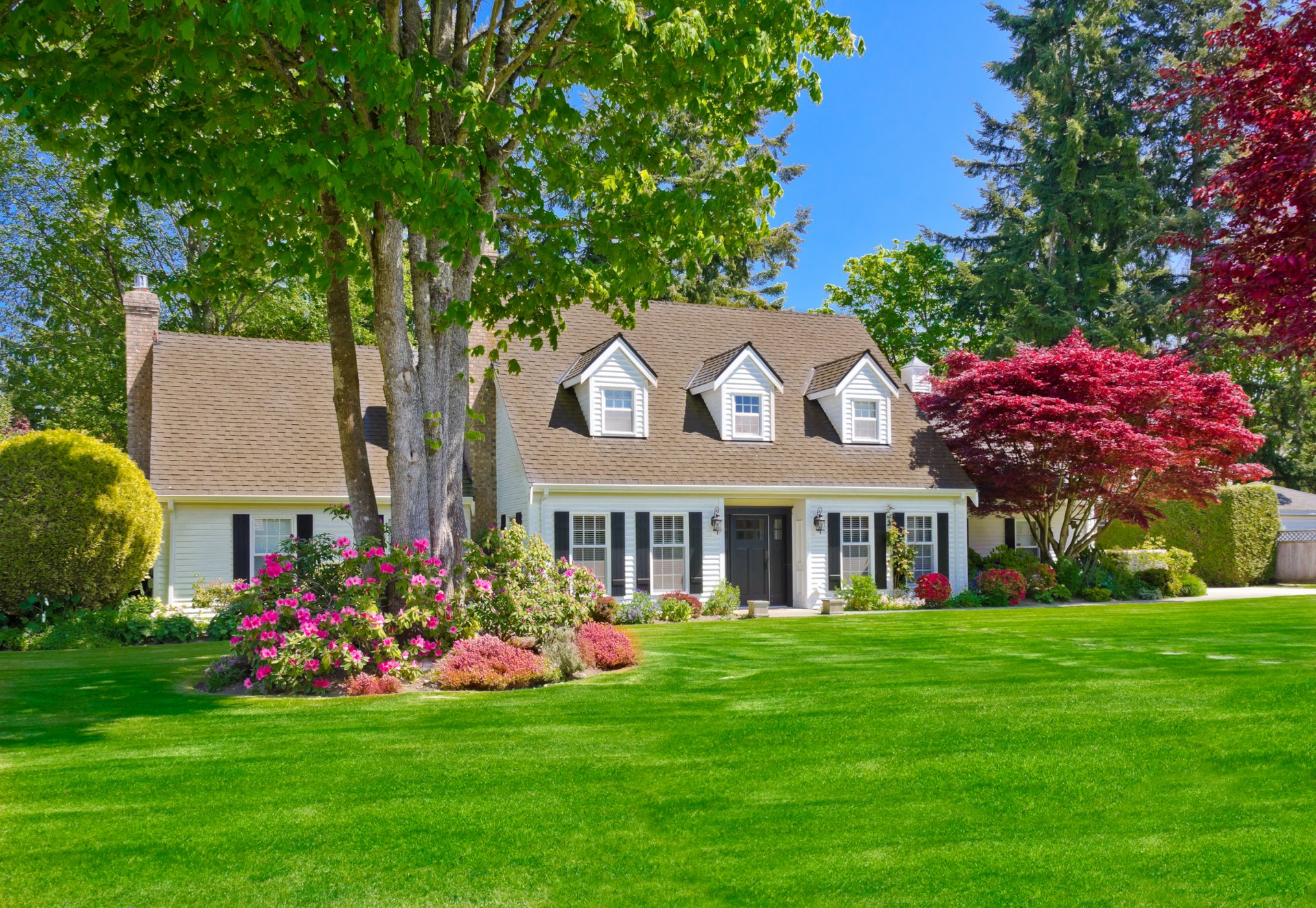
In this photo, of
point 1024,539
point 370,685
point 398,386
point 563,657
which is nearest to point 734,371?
point 1024,539

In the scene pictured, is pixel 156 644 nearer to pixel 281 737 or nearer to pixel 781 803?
pixel 281 737

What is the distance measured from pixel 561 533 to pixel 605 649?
8.13 metres

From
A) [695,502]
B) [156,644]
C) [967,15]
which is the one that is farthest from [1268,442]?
[156,644]

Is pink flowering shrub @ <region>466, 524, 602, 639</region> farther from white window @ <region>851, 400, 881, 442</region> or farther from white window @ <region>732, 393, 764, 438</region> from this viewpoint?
white window @ <region>851, 400, 881, 442</region>

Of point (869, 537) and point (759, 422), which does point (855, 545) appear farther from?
point (759, 422)

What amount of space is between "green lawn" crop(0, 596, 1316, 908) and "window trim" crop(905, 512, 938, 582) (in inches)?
463

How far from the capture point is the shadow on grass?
8.61 metres

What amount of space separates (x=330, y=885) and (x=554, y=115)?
919cm

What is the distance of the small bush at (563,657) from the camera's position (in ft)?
36.8

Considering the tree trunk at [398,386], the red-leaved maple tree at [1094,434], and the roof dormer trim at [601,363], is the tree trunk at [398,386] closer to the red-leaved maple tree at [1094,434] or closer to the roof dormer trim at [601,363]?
the roof dormer trim at [601,363]

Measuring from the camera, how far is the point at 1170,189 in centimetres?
3950

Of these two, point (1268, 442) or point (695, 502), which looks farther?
point (1268, 442)

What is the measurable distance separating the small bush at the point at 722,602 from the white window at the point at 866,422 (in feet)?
18.4

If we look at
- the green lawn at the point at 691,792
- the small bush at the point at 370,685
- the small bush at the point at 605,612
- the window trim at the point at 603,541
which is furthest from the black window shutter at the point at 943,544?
the small bush at the point at 370,685
